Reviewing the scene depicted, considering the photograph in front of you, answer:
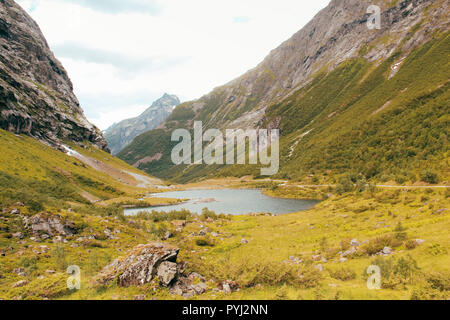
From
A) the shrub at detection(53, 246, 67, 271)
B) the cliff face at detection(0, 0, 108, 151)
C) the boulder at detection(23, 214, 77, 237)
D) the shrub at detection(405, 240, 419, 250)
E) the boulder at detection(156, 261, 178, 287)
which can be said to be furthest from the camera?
the cliff face at detection(0, 0, 108, 151)

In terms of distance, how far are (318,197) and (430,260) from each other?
89.2 m

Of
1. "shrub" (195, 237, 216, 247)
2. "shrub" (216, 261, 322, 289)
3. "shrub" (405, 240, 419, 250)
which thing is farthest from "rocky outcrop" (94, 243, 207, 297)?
"shrub" (405, 240, 419, 250)

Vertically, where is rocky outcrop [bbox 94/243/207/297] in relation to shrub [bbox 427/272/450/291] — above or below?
below

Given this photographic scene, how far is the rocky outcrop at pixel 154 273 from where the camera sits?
16734 mm

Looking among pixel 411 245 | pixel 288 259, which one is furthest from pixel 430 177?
pixel 288 259

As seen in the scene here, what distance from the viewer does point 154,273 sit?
17.2m

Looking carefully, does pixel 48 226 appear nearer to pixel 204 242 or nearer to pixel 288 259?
pixel 204 242

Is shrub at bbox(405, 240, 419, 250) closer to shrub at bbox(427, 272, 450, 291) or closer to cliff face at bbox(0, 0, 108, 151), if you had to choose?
shrub at bbox(427, 272, 450, 291)

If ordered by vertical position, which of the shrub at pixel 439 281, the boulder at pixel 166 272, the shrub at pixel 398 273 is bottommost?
the boulder at pixel 166 272

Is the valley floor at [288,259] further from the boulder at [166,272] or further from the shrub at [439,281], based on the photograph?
the boulder at [166,272]

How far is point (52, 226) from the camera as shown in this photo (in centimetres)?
2984

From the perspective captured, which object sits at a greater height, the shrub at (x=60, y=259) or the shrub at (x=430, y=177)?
the shrub at (x=430, y=177)

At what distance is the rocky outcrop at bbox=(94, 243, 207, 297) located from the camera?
54.9 feet

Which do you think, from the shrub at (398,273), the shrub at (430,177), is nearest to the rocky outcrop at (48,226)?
the shrub at (398,273)
